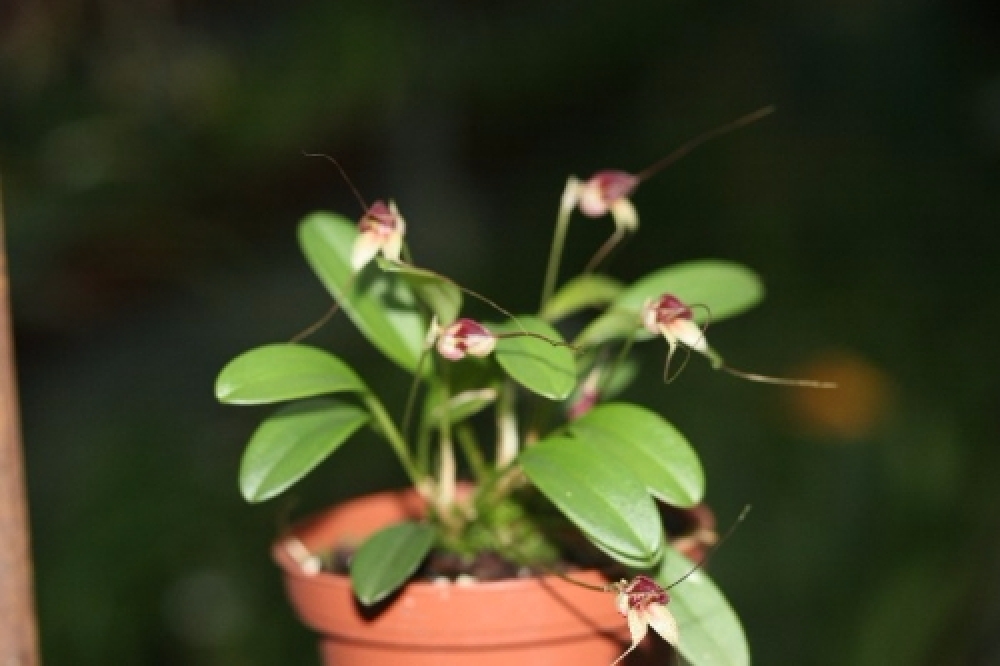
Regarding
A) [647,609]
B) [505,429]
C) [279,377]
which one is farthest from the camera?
[505,429]

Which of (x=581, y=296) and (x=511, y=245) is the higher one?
(x=581, y=296)

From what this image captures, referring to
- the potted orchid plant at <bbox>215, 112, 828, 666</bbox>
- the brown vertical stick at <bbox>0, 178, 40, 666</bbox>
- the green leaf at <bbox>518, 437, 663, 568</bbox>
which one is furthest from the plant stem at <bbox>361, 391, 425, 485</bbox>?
the brown vertical stick at <bbox>0, 178, 40, 666</bbox>

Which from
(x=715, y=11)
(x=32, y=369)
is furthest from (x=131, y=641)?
(x=715, y=11)

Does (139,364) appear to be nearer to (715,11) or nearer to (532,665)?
(715,11)

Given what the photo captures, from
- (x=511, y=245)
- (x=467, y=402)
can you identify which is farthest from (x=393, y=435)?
(x=511, y=245)

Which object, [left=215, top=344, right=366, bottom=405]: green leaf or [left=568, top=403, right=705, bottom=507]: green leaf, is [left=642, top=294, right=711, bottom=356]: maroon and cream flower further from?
[left=215, top=344, right=366, bottom=405]: green leaf

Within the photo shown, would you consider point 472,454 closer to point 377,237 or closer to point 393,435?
point 393,435
